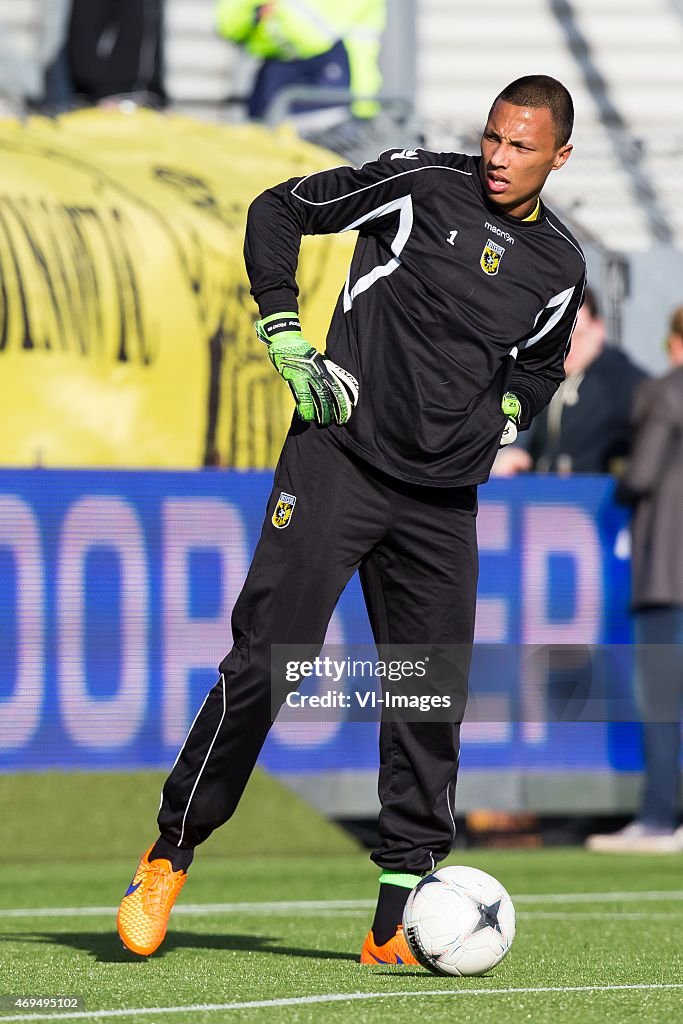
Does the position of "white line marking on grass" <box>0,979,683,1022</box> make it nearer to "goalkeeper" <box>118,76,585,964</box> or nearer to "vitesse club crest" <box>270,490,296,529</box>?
"goalkeeper" <box>118,76,585,964</box>

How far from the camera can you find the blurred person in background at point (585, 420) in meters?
9.68

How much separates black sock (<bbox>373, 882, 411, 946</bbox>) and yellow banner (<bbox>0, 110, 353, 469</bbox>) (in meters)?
4.93

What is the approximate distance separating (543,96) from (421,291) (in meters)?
0.57

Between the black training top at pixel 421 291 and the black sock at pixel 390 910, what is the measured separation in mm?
1033

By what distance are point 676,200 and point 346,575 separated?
8.92 meters

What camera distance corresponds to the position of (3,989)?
436cm

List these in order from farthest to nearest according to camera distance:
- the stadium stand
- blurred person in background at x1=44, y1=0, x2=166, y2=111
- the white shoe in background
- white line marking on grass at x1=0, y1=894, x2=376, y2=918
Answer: the stadium stand < blurred person in background at x1=44, y1=0, x2=166, y2=111 < the white shoe in background < white line marking on grass at x1=0, y1=894, x2=376, y2=918

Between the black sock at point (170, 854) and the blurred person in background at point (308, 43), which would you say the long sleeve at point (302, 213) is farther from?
the blurred person in background at point (308, 43)

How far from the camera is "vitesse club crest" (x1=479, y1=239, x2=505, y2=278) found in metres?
4.92

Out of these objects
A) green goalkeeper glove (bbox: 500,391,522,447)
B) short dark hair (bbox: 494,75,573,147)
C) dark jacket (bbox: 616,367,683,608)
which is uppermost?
short dark hair (bbox: 494,75,573,147)

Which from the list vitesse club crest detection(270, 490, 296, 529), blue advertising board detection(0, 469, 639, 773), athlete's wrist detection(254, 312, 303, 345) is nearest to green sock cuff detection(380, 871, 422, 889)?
vitesse club crest detection(270, 490, 296, 529)

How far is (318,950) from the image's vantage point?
522 cm

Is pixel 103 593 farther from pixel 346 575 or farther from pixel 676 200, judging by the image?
pixel 676 200

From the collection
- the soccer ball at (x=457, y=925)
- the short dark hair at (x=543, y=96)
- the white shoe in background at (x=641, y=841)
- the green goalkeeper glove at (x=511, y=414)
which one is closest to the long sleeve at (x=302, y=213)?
the short dark hair at (x=543, y=96)
